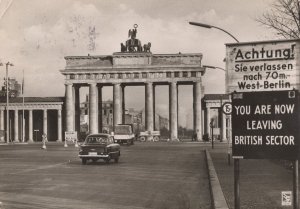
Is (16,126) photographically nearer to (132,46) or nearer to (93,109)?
(93,109)

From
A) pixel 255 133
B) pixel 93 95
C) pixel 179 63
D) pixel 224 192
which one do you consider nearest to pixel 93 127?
pixel 93 95

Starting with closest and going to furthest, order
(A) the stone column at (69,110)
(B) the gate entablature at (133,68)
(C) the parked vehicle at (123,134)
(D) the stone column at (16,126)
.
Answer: (C) the parked vehicle at (123,134), (B) the gate entablature at (133,68), (D) the stone column at (16,126), (A) the stone column at (69,110)

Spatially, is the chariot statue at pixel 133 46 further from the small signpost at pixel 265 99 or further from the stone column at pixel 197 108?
the small signpost at pixel 265 99

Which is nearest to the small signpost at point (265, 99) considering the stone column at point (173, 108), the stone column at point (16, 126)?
the stone column at point (173, 108)

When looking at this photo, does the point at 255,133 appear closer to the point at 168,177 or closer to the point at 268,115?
the point at 268,115

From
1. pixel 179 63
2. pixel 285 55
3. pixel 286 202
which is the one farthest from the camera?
pixel 179 63

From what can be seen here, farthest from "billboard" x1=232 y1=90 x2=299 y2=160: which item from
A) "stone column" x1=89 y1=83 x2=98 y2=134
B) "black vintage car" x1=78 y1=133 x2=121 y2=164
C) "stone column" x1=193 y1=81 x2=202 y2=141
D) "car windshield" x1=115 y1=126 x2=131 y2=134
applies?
"stone column" x1=89 y1=83 x2=98 y2=134

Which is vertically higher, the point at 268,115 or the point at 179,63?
the point at 179,63

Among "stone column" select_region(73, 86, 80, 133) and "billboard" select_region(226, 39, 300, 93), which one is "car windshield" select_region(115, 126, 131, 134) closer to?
"stone column" select_region(73, 86, 80, 133)
